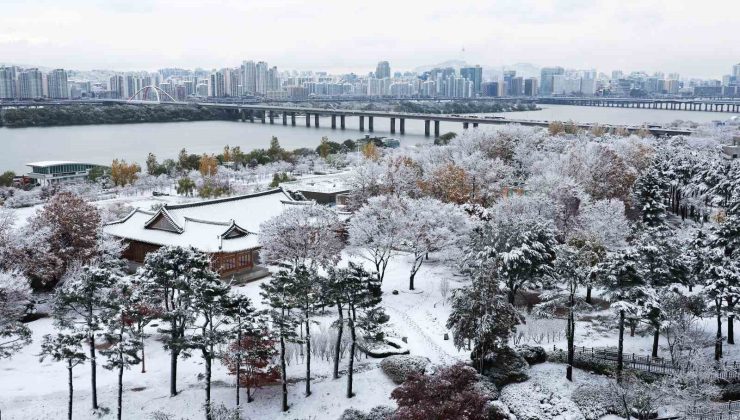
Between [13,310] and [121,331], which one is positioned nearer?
[121,331]

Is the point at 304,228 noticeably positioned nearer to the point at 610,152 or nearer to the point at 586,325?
the point at 586,325

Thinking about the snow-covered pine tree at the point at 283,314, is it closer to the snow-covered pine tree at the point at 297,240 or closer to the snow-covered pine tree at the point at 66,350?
the snow-covered pine tree at the point at 66,350

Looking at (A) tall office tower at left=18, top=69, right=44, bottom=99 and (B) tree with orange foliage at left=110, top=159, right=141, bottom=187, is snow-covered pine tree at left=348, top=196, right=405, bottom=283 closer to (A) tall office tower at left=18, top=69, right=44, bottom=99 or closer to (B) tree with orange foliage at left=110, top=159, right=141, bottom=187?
(B) tree with orange foliage at left=110, top=159, right=141, bottom=187

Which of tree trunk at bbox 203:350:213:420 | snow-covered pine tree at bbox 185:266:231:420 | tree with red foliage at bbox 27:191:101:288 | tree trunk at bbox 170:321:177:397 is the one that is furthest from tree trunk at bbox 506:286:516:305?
tree with red foliage at bbox 27:191:101:288

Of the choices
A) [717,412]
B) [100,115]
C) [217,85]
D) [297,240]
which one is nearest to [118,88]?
[217,85]

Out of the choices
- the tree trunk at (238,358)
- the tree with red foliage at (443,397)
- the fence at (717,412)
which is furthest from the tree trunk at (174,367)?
the fence at (717,412)

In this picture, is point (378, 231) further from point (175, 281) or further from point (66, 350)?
point (66, 350)
